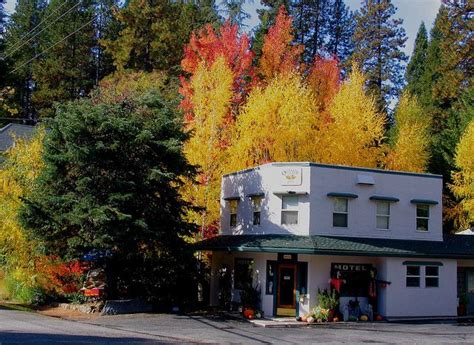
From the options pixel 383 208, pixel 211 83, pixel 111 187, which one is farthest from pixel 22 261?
pixel 383 208

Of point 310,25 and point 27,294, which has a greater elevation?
point 310,25

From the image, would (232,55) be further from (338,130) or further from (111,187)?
(111,187)

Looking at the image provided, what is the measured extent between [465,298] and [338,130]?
13.9m

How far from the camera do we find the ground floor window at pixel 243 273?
30.1m

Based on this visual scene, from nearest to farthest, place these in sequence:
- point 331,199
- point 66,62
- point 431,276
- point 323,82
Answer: point 331,199
point 431,276
point 323,82
point 66,62

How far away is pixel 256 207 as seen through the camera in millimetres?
31156

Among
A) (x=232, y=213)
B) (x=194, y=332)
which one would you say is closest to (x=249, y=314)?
(x=194, y=332)

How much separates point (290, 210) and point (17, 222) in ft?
43.9

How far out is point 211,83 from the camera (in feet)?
127

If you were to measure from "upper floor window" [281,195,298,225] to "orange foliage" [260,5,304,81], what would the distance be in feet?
66.9

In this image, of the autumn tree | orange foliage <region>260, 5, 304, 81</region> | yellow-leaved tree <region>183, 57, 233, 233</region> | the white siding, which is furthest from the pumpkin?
orange foliage <region>260, 5, 304, 81</region>

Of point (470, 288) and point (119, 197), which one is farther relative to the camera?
point (470, 288)

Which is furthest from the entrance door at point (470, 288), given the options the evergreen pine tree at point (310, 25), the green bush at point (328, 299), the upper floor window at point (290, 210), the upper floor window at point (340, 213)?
the evergreen pine tree at point (310, 25)

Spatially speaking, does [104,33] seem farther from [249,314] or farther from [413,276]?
[413,276]
